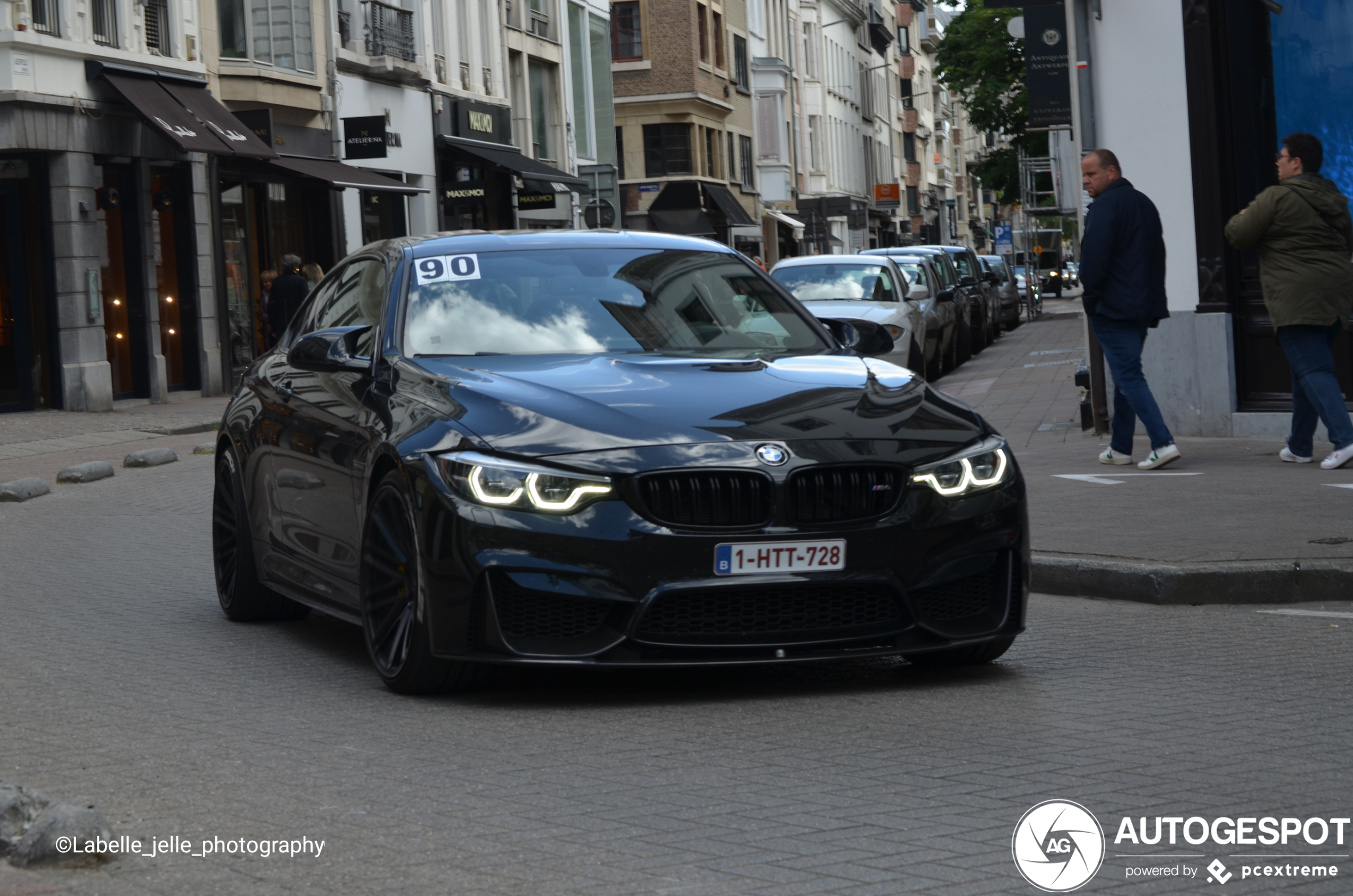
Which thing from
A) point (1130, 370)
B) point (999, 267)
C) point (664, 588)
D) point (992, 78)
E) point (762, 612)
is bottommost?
point (762, 612)

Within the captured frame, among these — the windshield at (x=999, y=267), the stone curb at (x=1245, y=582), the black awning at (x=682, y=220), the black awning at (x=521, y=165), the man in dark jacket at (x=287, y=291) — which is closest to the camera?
the stone curb at (x=1245, y=582)

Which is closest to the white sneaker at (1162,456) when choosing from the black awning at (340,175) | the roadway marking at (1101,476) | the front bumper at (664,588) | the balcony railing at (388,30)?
the roadway marking at (1101,476)

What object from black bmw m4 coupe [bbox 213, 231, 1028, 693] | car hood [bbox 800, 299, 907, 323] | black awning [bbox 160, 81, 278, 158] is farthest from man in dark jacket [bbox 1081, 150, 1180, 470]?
black awning [bbox 160, 81, 278, 158]

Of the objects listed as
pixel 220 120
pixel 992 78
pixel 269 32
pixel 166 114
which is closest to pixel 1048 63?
pixel 166 114

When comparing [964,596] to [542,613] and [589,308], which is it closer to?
[542,613]

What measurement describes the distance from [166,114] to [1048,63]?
579 inches

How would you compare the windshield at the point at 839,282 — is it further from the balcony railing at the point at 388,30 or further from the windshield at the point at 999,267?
the windshield at the point at 999,267

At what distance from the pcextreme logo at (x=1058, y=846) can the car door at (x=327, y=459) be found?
2817 millimetres

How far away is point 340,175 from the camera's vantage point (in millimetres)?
31859

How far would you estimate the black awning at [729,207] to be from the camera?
6250cm

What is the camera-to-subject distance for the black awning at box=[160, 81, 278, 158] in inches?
1078

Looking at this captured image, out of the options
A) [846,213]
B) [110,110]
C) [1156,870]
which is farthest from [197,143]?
[846,213]

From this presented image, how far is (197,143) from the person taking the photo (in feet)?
86.1

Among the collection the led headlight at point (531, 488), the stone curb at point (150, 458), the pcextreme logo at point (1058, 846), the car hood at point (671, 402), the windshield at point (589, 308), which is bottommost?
the pcextreme logo at point (1058, 846)
